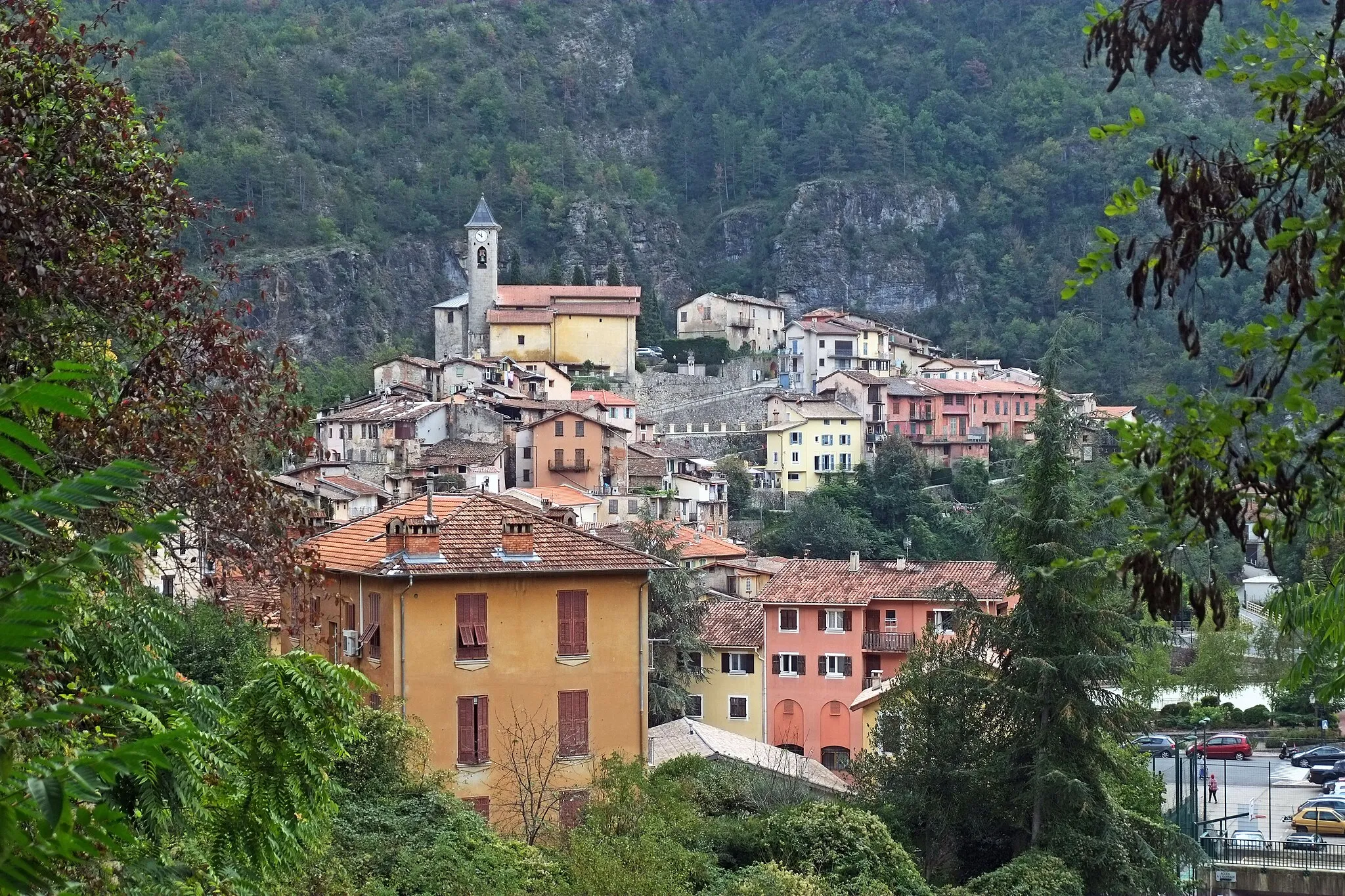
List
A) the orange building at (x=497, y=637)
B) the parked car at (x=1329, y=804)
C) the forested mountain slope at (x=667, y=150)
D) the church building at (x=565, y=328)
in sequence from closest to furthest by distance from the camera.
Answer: the orange building at (x=497, y=637)
the parked car at (x=1329, y=804)
the church building at (x=565, y=328)
the forested mountain slope at (x=667, y=150)

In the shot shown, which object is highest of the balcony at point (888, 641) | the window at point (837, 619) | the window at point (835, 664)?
the window at point (837, 619)

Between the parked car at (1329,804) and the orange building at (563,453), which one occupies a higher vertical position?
the orange building at (563,453)

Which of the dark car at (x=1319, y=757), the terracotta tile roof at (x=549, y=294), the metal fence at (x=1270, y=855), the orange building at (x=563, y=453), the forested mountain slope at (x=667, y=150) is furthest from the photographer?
the forested mountain slope at (x=667, y=150)

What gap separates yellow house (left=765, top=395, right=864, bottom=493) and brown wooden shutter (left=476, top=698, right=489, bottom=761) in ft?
208

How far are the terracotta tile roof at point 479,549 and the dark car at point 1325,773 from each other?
69.1 ft

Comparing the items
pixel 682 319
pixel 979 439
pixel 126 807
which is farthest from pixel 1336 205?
pixel 682 319

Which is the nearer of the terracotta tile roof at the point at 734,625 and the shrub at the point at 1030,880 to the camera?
the shrub at the point at 1030,880

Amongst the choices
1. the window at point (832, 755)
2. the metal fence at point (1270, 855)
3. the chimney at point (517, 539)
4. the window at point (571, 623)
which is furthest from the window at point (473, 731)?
the window at point (832, 755)

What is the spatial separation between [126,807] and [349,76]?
154 m

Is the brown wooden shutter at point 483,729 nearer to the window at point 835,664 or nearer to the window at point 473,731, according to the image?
the window at point 473,731

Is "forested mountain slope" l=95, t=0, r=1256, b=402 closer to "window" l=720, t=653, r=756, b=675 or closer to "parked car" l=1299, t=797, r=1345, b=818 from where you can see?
"window" l=720, t=653, r=756, b=675

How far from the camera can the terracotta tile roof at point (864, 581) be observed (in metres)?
43.2

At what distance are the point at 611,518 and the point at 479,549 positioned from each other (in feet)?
145

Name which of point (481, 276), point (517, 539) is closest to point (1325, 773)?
point (517, 539)
